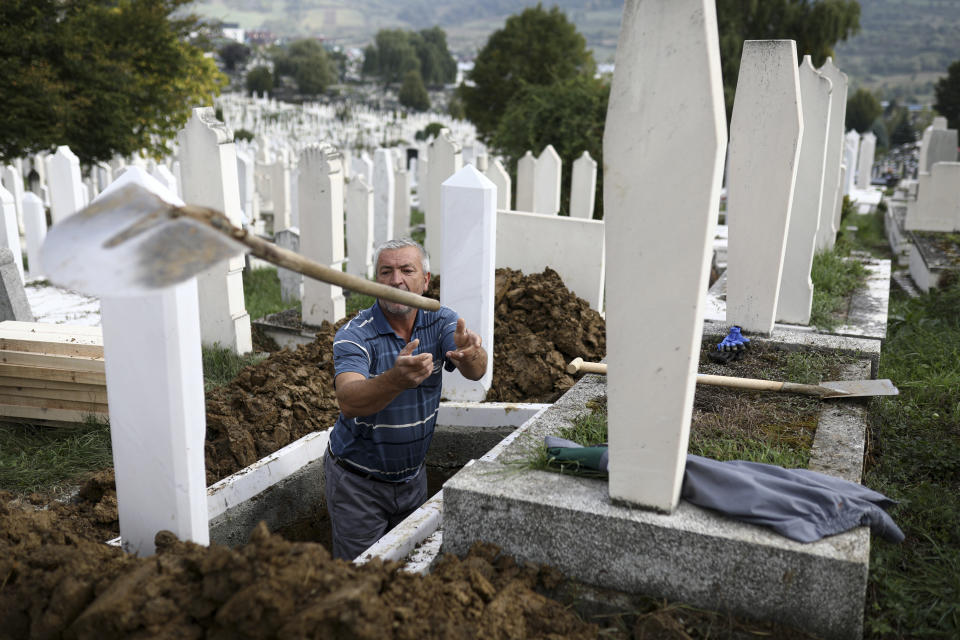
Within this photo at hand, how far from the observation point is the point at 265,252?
5.91 feet

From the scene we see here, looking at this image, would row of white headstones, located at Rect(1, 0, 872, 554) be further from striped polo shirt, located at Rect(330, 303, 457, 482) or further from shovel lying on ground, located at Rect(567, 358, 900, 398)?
shovel lying on ground, located at Rect(567, 358, 900, 398)

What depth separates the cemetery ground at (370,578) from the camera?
197cm

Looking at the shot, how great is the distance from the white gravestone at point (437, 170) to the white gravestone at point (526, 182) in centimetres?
138

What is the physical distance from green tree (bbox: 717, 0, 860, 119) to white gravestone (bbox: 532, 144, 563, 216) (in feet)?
53.1

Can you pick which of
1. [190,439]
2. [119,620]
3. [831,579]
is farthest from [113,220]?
[831,579]

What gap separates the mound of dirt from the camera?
1.93 meters

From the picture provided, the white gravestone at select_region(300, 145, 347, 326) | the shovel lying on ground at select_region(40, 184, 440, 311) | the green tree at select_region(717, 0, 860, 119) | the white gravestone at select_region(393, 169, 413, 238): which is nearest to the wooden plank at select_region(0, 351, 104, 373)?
the white gravestone at select_region(300, 145, 347, 326)

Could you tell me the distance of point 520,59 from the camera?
25.2m

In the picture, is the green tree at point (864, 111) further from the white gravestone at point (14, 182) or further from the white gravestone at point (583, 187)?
the white gravestone at point (14, 182)

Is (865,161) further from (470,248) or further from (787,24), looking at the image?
(470,248)

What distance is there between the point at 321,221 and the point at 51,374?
2.56 m

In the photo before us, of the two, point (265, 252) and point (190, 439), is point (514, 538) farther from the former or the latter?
point (265, 252)

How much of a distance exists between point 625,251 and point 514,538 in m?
0.98

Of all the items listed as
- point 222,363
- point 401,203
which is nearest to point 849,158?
point 401,203
